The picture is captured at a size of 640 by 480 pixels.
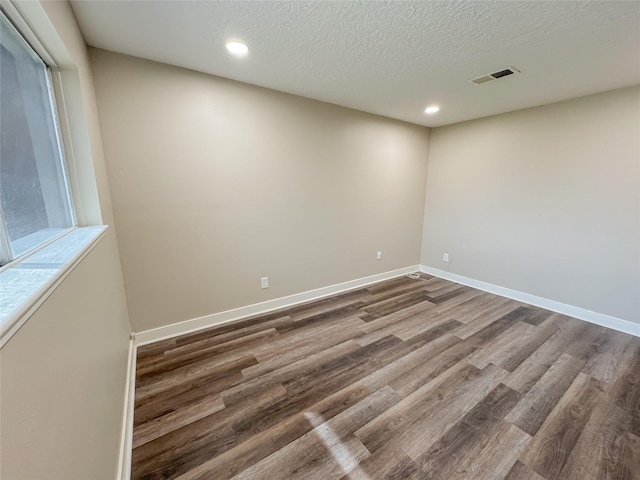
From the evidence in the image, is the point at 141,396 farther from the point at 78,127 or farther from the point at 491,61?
the point at 491,61

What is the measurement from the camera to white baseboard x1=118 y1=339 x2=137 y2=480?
124cm

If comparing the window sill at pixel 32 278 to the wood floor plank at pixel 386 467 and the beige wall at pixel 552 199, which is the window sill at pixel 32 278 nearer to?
the wood floor plank at pixel 386 467

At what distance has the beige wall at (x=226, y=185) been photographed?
6.82 feet

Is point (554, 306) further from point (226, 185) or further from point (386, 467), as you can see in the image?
point (226, 185)

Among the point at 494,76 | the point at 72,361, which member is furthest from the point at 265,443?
the point at 494,76

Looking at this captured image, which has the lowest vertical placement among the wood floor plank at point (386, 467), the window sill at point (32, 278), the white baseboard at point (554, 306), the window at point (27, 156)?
the wood floor plank at point (386, 467)

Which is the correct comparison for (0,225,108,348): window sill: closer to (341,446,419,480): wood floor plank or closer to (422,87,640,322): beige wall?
(341,446,419,480): wood floor plank

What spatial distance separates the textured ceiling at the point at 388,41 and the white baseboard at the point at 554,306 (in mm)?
2287

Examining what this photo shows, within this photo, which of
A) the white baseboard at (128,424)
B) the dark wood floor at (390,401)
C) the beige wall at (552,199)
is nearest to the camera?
the white baseboard at (128,424)

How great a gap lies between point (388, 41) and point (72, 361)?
90.8 inches

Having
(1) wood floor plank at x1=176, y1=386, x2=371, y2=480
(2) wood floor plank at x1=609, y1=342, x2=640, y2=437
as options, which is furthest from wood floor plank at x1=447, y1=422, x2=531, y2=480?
(2) wood floor plank at x1=609, y1=342, x2=640, y2=437

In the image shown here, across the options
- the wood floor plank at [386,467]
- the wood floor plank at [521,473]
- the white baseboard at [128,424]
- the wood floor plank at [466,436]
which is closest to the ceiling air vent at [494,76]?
the wood floor plank at [466,436]

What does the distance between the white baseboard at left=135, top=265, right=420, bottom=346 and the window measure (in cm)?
128

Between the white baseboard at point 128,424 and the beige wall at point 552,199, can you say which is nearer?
the white baseboard at point 128,424
